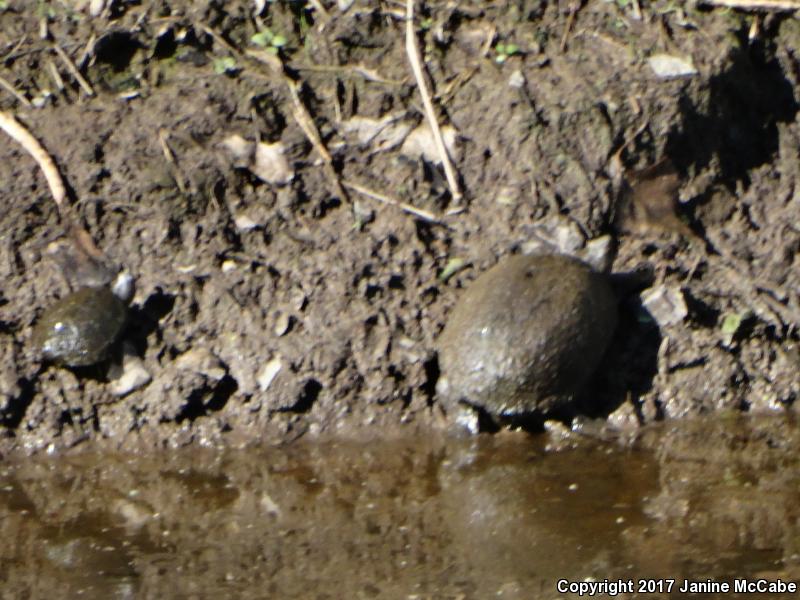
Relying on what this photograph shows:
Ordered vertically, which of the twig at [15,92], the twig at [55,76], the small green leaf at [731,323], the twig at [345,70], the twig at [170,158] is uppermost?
the twig at [345,70]

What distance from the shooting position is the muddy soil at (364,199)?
212 inches

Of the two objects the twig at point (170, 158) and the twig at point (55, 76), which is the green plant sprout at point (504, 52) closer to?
the twig at point (170, 158)

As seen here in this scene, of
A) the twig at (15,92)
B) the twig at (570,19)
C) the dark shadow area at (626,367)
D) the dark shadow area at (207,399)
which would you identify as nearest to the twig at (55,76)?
the twig at (15,92)

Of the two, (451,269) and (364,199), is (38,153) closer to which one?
(364,199)

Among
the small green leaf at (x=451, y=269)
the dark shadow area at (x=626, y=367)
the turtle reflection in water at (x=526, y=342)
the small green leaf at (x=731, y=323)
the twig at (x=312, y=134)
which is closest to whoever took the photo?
the turtle reflection in water at (x=526, y=342)

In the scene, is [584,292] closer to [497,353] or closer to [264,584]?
[497,353]

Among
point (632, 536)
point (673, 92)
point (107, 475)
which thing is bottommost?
point (107, 475)

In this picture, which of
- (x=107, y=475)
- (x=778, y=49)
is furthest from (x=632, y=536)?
(x=778, y=49)

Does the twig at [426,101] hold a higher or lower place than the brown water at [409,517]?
higher

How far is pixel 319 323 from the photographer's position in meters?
5.48

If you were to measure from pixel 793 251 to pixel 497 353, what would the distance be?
1.62 metres

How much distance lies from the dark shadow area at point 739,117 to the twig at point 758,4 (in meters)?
0.13

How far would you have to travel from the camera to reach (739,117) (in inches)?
240

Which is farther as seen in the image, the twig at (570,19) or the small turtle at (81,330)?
the twig at (570,19)
